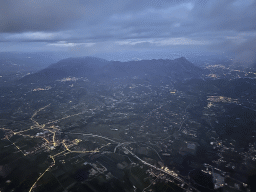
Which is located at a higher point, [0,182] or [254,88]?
[254,88]

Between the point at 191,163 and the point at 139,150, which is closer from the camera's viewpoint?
the point at 191,163

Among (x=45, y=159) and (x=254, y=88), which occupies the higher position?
(x=254, y=88)

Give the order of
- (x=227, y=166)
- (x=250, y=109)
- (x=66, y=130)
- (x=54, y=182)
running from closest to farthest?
(x=54, y=182), (x=227, y=166), (x=66, y=130), (x=250, y=109)

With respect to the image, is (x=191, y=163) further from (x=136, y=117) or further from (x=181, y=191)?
(x=136, y=117)

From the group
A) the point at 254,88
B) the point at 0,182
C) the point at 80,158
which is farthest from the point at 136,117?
the point at 254,88

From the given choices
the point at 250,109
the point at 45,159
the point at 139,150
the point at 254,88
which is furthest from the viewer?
the point at 254,88

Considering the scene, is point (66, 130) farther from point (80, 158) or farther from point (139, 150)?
point (139, 150)

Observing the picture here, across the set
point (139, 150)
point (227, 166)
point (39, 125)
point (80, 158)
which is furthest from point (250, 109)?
point (39, 125)

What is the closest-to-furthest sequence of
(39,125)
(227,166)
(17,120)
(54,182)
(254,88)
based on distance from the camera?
(54,182) → (227,166) → (39,125) → (17,120) → (254,88)

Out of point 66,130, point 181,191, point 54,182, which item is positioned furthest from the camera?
point 66,130
